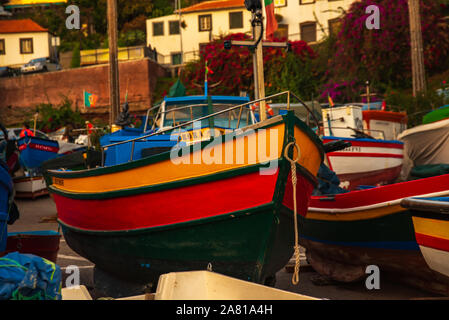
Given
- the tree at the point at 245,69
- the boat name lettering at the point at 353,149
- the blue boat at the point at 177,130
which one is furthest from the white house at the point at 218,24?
the blue boat at the point at 177,130

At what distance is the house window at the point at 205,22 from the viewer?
36719mm

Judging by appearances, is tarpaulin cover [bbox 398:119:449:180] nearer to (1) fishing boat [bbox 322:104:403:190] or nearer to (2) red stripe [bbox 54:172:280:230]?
(1) fishing boat [bbox 322:104:403:190]

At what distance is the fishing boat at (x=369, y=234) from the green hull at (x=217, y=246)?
71 centimetres

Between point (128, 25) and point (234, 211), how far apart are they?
37.5 m

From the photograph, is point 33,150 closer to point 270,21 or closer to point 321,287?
point 270,21

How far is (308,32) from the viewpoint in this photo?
3569cm

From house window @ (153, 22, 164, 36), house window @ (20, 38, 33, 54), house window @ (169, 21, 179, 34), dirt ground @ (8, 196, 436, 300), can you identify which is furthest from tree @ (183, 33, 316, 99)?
dirt ground @ (8, 196, 436, 300)

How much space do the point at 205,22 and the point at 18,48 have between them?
1525 centimetres

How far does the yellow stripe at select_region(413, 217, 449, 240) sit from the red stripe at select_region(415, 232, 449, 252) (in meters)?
0.03

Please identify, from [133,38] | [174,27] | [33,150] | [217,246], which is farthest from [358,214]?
[133,38]
